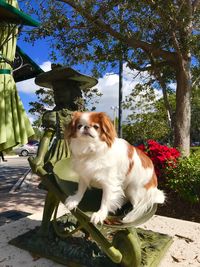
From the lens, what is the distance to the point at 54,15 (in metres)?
7.75

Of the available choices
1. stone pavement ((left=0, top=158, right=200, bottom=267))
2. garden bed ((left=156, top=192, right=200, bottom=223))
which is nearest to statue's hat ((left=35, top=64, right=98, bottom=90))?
stone pavement ((left=0, top=158, right=200, bottom=267))

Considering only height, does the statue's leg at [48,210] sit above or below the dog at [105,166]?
below

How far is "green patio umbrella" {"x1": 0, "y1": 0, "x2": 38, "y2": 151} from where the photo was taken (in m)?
3.23

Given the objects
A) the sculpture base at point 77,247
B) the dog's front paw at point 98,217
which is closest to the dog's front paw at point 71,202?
the dog's front paw at point 98,217

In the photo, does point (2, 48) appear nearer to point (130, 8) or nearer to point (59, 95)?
point (59, 95)

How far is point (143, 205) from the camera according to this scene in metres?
2.54

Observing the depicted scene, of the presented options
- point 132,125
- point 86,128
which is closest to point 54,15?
point 86,128

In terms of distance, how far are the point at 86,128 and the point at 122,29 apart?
19.1 ft

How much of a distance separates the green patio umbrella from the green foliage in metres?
3.17

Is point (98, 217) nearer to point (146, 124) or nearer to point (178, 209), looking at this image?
point (178, 209)

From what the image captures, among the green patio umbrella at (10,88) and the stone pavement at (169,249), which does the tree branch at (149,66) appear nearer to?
the stone pavement at (169,249)

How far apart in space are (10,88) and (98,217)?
1888 millimetres

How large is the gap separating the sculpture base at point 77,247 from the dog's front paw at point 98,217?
2.58ft

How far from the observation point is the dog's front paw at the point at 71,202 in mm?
2432
